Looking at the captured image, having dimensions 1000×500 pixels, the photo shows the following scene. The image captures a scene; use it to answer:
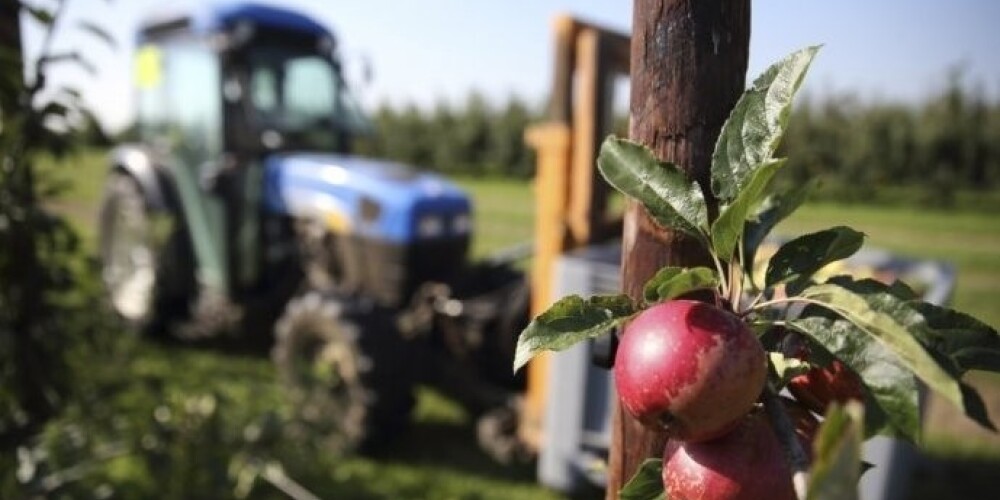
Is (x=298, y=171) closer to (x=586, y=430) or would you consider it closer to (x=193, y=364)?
(x=193, y=364)

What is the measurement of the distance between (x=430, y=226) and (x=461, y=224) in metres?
0.26

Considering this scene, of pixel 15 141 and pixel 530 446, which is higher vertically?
pixel 15 141

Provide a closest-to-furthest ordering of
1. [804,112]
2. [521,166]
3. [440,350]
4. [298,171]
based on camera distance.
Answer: [440,350] → [298,171] → [804,112] → [521,166]

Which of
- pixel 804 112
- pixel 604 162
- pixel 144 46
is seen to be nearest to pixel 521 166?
pixel 804 112

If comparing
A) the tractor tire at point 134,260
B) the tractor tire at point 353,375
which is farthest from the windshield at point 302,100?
the tractor tire at point 353,375

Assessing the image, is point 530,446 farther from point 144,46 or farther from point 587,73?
point 144,46

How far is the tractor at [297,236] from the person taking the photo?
3617 mm

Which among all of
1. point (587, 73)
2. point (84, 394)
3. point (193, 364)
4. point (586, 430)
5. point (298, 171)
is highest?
point (587, 73)

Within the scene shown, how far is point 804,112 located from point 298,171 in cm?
2610

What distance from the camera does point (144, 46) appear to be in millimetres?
5148

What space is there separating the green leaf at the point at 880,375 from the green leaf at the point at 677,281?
99 millimetres

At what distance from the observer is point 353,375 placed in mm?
3537

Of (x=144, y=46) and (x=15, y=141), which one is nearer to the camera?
(x=15, y=141)

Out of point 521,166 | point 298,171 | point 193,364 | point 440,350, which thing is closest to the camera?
point 440,350
